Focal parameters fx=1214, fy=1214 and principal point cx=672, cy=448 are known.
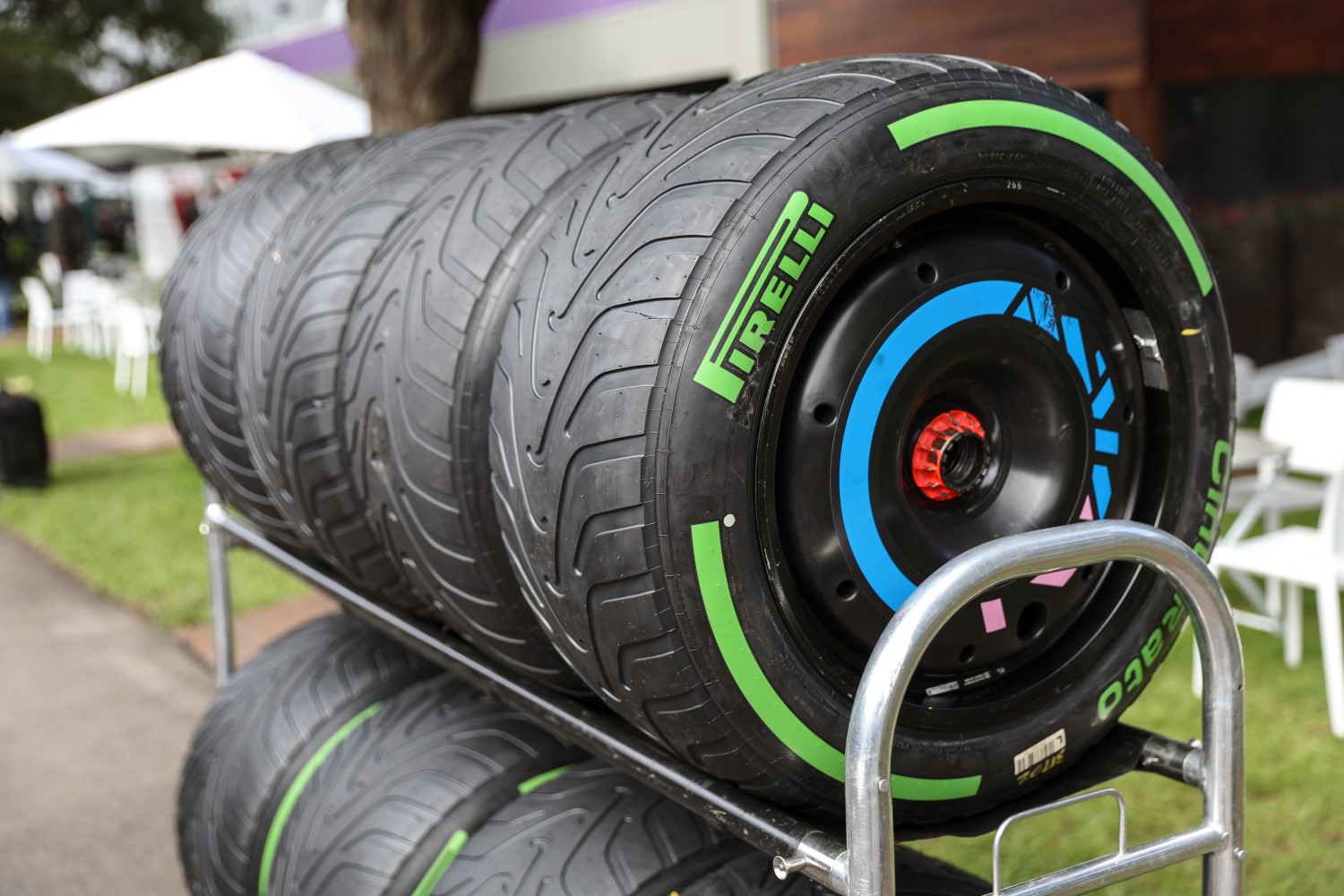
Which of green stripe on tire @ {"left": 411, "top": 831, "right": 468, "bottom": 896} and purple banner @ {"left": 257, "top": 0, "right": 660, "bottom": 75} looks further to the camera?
purple banner @ {"left": 257, "top": 0, "right": 660, "bottom": 75}

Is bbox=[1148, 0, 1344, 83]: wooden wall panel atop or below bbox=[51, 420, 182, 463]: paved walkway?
atop

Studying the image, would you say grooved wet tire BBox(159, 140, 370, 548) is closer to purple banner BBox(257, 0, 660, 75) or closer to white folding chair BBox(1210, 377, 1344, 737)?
white folding chair BBox(1210, 377, 1344, 737)

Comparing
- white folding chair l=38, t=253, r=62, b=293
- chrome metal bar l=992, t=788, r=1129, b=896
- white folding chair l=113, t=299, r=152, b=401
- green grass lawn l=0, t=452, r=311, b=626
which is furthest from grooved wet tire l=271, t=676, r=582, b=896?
white folding chair l=38, t=253, r=62, b=293

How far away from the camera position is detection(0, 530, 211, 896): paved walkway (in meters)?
3.72

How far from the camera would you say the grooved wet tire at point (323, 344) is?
197cm

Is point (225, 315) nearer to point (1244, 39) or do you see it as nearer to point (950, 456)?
point (950, 456)

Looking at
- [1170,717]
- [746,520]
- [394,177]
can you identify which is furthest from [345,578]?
[1170,717]

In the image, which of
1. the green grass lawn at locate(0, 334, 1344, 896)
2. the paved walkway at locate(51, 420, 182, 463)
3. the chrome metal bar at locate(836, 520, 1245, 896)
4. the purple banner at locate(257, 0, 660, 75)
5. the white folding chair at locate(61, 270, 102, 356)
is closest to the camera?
the chrome metal bar at locate(836, 520, 1245, 896)

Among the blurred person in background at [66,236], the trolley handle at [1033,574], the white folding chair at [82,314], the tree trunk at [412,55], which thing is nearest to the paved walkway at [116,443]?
the tree trunk at [412,55]

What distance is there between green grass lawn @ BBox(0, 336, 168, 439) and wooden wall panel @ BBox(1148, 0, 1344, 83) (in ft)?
25.9

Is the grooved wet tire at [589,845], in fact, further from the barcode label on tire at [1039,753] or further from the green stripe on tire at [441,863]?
the barcode label on tire at [1039,753]

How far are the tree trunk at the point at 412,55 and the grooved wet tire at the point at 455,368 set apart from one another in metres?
4.78

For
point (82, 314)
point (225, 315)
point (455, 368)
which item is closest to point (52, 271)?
point (82, 314)

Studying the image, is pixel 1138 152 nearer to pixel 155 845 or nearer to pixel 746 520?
pixel 746 520
